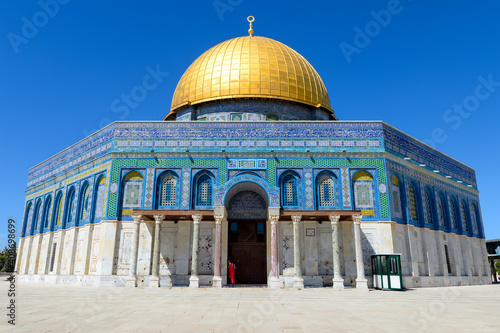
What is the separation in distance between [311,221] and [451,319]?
38.3 ft

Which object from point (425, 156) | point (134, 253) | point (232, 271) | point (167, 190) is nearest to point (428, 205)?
point (425, 156)

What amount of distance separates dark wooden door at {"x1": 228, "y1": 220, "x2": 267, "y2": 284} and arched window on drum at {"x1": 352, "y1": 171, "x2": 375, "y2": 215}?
4.98 metres

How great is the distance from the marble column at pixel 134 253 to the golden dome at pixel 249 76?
9.34 metres

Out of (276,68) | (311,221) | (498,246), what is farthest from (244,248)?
(498,246)

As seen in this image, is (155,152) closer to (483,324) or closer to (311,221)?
(311,221)

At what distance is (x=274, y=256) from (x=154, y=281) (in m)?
5.59

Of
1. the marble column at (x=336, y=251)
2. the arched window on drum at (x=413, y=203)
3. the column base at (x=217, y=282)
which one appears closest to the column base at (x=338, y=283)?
the marble column at (x=336, y=251)

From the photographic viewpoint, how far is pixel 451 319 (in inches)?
274

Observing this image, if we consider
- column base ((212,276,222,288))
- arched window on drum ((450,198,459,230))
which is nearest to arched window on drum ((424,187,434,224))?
arched window on drum ((450,198,459,230))

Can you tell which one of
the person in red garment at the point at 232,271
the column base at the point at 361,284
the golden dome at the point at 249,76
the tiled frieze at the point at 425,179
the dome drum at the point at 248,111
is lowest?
the column base at the point at 361,284

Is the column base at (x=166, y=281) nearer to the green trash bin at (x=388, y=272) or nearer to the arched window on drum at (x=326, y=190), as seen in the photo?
the arched window on drum at (x=326, y=190)

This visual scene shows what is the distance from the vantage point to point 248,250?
19234 mm

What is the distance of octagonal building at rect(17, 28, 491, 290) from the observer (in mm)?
17766

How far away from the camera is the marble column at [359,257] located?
16438 mm
